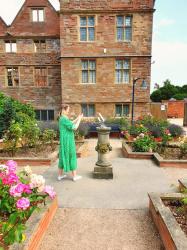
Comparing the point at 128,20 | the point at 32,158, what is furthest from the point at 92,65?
the point at 32,158

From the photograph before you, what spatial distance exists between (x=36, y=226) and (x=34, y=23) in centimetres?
1768

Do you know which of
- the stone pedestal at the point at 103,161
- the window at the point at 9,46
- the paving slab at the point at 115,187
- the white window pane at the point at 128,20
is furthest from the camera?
the window at the point at 9,46

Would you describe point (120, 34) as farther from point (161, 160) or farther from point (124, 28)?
point (161, 160)

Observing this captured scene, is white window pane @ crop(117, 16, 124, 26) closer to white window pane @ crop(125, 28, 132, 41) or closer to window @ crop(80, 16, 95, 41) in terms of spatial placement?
white window pane @ crop(125, 28, 132, 41)

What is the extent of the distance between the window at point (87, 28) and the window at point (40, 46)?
4.37 m

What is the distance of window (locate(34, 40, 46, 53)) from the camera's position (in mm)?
17625

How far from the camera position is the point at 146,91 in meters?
15.2

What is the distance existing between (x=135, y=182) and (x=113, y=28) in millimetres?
11919

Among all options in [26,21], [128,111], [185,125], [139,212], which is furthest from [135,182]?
[26,21]

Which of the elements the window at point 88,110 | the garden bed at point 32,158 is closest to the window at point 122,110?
the window at point 88,110

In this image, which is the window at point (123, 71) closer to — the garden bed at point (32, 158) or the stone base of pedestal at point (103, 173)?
the garden bed at point (32, 158)

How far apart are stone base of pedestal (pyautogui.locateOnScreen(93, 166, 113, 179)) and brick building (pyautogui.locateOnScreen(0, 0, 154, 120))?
9832mm

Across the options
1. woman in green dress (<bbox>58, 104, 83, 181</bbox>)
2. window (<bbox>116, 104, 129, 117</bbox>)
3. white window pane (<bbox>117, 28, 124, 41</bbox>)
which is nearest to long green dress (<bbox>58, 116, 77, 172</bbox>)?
woman in green dress (<bbox>58, 104, 83, 181</bbox>)

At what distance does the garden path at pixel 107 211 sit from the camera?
3309 mm
